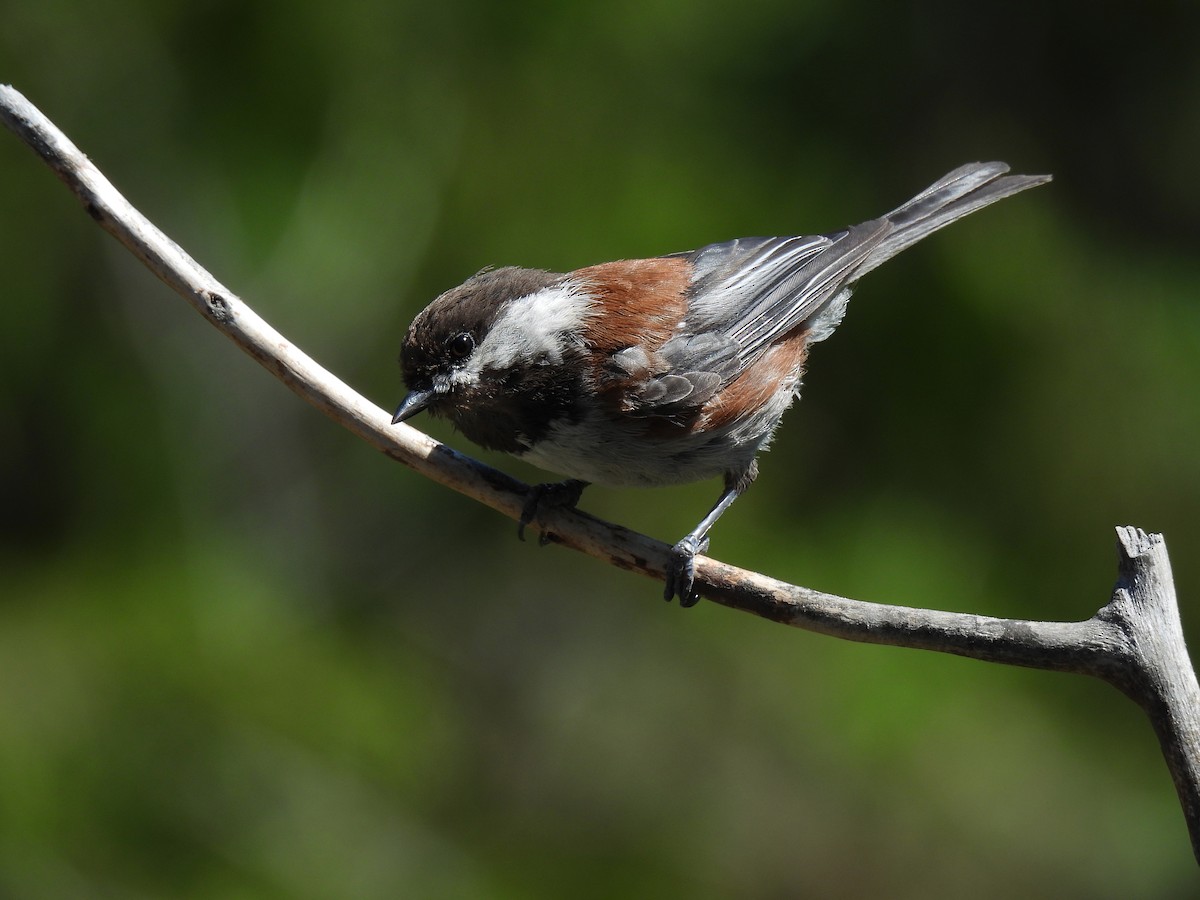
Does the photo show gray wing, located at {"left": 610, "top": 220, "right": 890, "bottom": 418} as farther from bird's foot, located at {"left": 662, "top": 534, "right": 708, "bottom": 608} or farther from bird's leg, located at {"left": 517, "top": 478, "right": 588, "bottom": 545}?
bird's foot, located at {"left": 662, "top": 534, "right": 708, "bottom": 608}

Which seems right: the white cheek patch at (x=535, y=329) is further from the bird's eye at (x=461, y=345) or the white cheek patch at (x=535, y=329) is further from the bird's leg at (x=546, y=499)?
the bird's leg at (x=546, y=499)

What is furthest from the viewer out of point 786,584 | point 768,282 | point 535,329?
point 768,282

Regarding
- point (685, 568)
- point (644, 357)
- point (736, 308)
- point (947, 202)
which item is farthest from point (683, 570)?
point (947, 202)

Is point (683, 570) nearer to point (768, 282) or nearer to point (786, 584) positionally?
point (786, 584)

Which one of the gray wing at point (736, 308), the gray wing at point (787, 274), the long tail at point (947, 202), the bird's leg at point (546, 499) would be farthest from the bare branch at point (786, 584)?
the long tail at point (947, 202)

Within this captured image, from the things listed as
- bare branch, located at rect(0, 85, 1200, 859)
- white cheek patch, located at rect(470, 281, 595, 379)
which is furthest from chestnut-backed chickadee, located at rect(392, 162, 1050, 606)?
bare branch, located at rect(0, 85, 1200, 859)

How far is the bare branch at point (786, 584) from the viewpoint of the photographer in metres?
2.06

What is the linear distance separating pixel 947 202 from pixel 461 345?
5.99ft

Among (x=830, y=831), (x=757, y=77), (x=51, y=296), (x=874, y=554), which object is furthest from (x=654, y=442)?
(x=51, y=296)

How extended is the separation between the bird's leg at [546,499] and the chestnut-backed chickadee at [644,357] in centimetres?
1

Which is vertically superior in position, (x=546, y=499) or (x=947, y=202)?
(x=947, y=202)

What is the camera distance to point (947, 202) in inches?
138

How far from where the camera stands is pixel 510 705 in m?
4.28

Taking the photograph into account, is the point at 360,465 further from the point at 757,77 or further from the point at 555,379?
the point at 757,77
